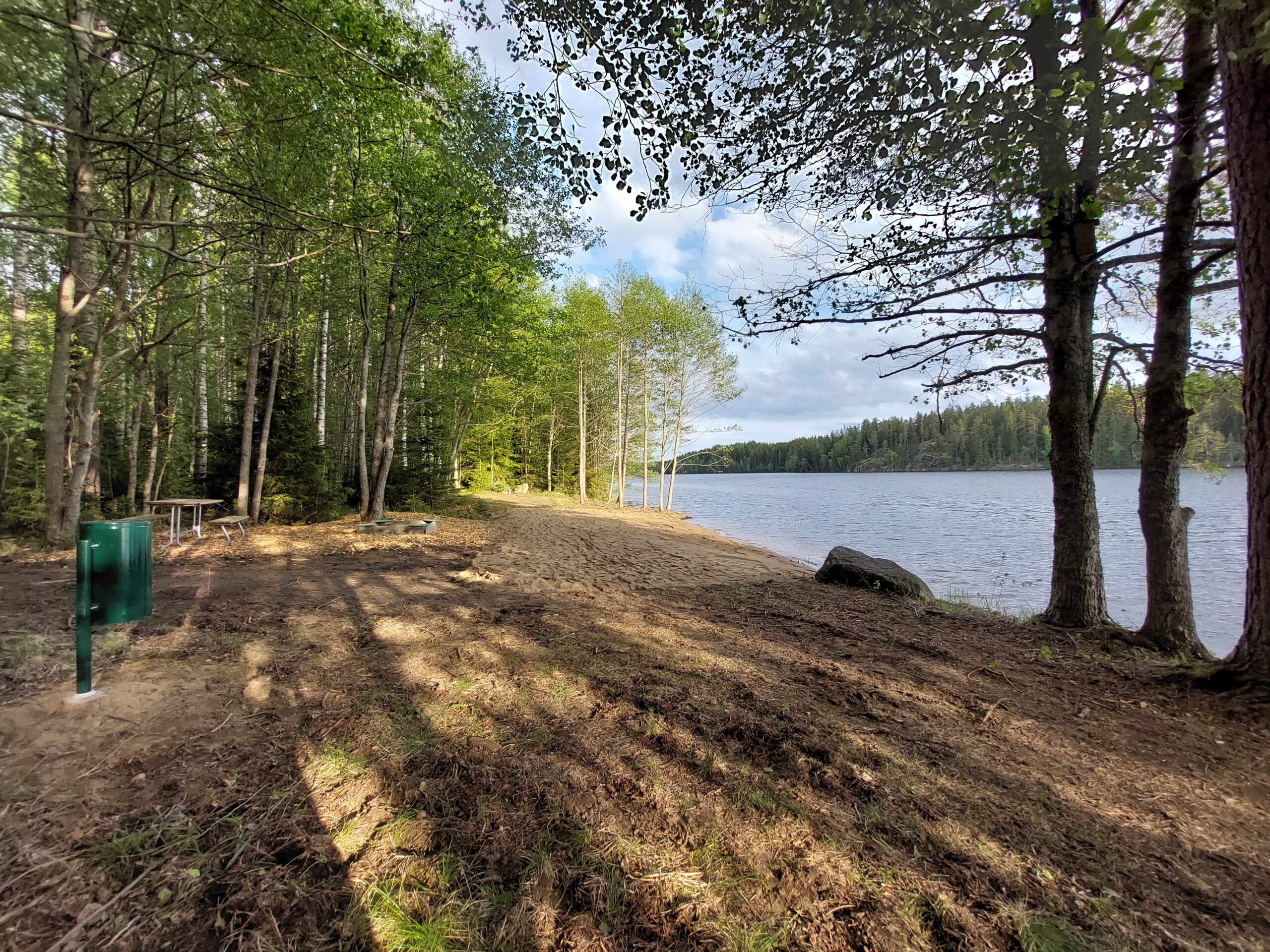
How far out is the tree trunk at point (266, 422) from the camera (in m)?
10.7

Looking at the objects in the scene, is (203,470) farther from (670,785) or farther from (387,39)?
(670,785)

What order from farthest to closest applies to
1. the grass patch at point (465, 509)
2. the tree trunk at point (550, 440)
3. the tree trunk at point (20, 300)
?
1. the tree trunk at point (550, 440)
2. the grass patch at point (465, 509)
3. the tree trunk at point (20, 300)

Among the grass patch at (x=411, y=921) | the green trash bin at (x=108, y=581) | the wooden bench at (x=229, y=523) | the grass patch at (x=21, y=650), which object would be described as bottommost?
the grass patch at (x=411, y=921)

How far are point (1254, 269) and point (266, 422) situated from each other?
45.3ft

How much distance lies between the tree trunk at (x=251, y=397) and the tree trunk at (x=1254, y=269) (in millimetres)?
13079

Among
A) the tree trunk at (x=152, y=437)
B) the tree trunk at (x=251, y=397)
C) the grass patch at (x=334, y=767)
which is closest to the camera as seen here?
the grass patch at (x=334, y=767)

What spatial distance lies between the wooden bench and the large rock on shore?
32.1 ft

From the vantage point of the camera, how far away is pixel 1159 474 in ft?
14.3

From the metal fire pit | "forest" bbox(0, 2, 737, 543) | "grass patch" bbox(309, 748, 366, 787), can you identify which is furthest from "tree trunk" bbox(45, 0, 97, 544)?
"grass patch" bbox(309, 748, 366, 787)

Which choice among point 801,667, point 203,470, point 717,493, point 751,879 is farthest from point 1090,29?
point 717,493

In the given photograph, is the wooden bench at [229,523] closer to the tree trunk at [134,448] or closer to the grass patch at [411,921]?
the tree trunk at [134,448]

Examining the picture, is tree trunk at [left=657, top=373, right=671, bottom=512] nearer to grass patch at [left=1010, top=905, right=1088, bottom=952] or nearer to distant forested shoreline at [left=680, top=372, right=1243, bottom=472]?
distant forested shoreline at [left=680, top=372, right=1243, bottom=472]

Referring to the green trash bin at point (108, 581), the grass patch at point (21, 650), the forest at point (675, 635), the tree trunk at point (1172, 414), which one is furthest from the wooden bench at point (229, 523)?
the tree trunk at point (1172, 414)

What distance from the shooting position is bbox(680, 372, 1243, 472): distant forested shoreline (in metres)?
4.86
